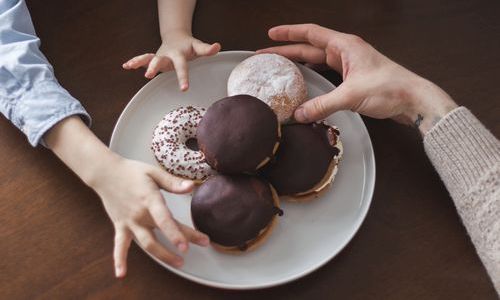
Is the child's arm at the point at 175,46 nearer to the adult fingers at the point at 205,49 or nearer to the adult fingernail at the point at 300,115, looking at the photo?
the adult fingers at the point at 205,49

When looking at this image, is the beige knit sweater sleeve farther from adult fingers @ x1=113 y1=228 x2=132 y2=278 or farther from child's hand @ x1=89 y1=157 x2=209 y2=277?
adult fingers @ x1=113 y1=228 x2=132 y2=278

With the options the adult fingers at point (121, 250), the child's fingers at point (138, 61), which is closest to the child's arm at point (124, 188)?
the adult fingers at point (121, 250)

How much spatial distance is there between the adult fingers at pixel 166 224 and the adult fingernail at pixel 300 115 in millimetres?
297

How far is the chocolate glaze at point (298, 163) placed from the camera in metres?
0.85

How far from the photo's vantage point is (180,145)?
2.99 ft

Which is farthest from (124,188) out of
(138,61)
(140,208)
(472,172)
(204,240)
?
(472,172)

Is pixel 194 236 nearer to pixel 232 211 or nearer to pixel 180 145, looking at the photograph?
pixel 232 211

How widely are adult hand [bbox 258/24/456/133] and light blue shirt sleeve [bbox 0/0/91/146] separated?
0.40 m

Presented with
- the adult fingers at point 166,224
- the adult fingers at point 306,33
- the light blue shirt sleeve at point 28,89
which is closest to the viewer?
the adult fingers at point 166,224

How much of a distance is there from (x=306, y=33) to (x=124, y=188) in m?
0.48

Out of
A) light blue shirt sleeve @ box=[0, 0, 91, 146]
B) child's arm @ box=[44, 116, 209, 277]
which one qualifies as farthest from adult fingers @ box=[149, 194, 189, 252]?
light blue shirt sleeve @ box=[0, 0, 91, 146]

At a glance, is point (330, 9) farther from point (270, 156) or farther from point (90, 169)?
point (90, 169)

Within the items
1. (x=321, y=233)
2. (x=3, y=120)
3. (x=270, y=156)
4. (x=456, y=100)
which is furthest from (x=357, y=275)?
(x=3, y=120)

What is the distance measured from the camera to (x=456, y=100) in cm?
100
